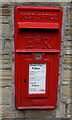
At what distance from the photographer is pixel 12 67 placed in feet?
8.52

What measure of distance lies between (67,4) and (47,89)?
1090 millimetres

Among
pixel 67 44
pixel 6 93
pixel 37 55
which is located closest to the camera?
pixel 37 55

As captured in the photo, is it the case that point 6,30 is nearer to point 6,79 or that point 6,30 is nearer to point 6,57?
point 6,57

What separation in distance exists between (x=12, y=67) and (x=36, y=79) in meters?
0.35

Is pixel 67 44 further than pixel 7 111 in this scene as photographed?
No

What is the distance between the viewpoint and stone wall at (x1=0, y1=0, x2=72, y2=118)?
2.46 metres

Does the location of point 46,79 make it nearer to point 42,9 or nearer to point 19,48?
point 19,48

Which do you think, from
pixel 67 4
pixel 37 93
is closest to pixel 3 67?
pixel 37 93

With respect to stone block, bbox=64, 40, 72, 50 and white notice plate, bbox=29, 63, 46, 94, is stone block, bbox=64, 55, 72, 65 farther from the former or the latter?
white notice plate, bbox=29, 63, 46, 94

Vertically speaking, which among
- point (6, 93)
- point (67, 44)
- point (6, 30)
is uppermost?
point (6, 30)

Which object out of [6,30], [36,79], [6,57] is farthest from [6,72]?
[6,30]

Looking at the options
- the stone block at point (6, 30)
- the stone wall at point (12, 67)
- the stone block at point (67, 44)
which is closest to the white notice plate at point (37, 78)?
the stone wall at point (12, 67)

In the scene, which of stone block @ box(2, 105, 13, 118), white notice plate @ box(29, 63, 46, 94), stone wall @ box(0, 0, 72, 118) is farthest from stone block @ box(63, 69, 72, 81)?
stone block @ box(2, 105, 13, 118)

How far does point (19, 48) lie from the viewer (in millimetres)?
Result: 2418
